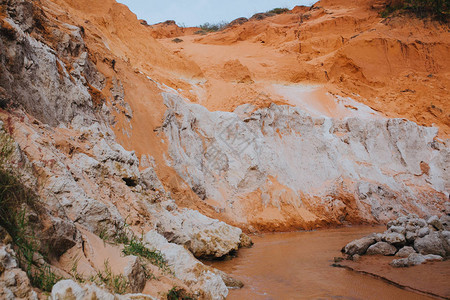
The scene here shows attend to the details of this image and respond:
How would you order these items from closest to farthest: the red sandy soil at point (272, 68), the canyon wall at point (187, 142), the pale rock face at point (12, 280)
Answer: the pale rock face at point (12, 280) < the canyon wall at point (187, 142) < the red sandy soil at point (272, 68)

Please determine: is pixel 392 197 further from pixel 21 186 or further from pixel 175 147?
pixel 21 186

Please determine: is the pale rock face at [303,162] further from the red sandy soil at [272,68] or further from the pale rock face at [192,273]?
the pale rock face at [192,273]

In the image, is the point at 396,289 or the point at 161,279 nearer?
the point at 161,279

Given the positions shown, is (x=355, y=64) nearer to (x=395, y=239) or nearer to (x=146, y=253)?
(x=395, y=239)

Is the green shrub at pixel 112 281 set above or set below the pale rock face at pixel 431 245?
above

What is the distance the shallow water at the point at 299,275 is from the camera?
4.42 metres

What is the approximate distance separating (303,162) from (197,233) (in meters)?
8.92

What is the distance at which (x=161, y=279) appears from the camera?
11.2 feet

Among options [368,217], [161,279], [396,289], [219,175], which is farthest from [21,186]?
[368,217]

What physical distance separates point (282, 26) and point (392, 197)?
25.3 meters

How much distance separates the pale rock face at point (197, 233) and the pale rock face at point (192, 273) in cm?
90

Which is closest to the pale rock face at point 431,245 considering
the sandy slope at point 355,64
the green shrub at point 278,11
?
the sandy slope at point 355,64

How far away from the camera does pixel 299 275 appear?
5.50 meters

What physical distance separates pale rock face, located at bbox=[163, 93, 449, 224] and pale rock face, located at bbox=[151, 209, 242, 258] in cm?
324
